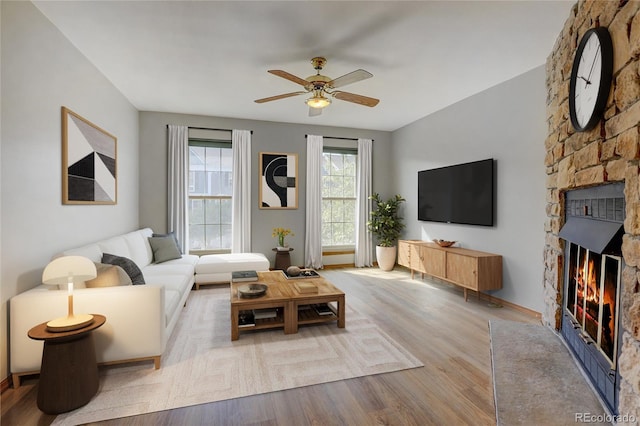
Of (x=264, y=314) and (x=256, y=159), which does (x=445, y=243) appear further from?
(x=256, y=159)

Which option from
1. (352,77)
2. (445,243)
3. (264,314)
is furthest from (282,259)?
(352,77)

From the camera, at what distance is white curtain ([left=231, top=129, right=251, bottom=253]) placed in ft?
18.2

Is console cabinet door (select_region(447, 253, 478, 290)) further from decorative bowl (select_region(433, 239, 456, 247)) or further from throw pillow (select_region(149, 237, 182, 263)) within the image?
throw pillow (select_region(149, 237, 182, 263))

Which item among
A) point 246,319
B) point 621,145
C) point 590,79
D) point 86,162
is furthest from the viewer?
point 86,162

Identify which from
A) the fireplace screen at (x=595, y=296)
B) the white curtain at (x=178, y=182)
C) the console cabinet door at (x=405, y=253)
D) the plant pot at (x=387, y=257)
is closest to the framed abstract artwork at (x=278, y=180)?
the white curtain at (x=178, y=182)

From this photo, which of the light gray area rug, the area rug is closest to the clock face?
the light gray area rug

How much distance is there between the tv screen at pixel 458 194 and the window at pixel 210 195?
348cm

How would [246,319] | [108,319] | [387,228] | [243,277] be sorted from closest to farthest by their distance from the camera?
[108,319]
[246,319]
[243,277]
[387,228]

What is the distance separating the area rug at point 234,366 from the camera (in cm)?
200

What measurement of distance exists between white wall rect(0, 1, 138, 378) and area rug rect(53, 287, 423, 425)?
2.38ft

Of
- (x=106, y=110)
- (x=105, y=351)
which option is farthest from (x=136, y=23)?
(x=105, y=351)

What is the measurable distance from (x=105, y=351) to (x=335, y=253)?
4488mm

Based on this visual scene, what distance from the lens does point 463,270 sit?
4055 mm

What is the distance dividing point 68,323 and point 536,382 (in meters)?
2.82
